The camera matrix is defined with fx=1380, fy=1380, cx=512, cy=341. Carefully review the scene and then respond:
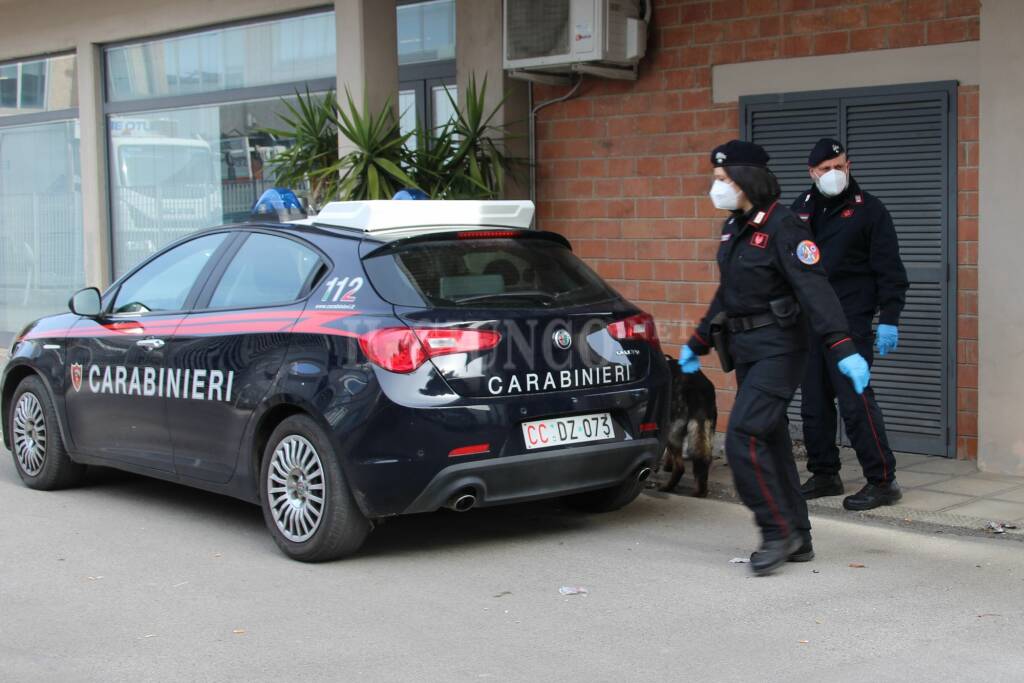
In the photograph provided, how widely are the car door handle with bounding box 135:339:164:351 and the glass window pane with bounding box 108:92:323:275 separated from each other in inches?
221

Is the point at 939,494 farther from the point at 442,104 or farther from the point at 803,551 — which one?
the point at 442,104

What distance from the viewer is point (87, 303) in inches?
305

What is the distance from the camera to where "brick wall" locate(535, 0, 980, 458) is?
28.1 feet

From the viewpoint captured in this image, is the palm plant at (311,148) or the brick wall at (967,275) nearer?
the brick wall at (967,275)

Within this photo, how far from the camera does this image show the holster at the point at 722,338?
20.3 ft

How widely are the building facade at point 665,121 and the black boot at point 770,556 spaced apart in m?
2.70

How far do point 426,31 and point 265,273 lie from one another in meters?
5.49

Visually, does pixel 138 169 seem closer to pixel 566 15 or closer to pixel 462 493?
pixel 566 15

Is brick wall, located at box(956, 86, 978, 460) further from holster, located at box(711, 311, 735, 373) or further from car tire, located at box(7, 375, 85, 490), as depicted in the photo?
car tire, located at box(7, 375, 85, 490)

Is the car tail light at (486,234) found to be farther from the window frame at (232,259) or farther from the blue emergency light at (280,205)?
the blue emergency light at (280,205)

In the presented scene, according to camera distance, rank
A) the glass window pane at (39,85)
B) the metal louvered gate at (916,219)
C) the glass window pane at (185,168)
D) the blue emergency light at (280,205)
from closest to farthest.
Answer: the blue emergency light at (280,205) < the metal louvered gate at (916,219) < the glass window pane at (185,168) < the glass window pane at (39,85)

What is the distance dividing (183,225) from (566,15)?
5679 mm

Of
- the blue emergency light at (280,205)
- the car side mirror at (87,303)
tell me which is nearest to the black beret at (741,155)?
the blue emergency light at (280,205)

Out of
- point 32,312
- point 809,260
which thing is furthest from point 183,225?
point 809,260
